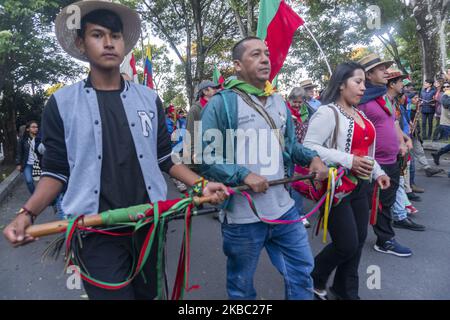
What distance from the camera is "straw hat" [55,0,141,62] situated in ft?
5.98

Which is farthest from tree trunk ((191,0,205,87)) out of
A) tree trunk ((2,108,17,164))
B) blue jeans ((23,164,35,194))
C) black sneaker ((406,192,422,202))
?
black sneaker ((406,192,422,202))

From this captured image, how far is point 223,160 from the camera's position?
85.5 inches

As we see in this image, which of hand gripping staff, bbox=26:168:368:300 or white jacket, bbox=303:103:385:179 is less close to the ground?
white jacket, bbox=303:103:385:179

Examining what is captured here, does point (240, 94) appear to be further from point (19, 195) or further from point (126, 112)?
point (19, 195)

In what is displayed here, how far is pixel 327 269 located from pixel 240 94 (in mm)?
1520

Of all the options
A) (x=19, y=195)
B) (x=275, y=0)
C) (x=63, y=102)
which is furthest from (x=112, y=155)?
(x=19, y=195)

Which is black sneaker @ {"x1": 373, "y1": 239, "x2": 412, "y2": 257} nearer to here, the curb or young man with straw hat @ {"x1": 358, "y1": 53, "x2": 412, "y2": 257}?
young man with straw hat @ {"x1": 358, "y1": 53, "x2": 412, "y2": 257}

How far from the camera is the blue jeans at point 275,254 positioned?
7.24 feet

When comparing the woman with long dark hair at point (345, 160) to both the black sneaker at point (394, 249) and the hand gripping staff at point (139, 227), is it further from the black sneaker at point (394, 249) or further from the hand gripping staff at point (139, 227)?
the black sneaker at point (394, 249)

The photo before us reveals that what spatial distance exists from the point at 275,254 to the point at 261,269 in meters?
1.25

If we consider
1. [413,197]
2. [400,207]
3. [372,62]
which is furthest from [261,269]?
[413,197]

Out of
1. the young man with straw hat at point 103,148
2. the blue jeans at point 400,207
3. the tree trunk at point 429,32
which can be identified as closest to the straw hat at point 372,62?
the blue jeans at point 400,207

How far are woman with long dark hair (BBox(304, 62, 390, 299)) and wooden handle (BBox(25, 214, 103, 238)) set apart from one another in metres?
1.65

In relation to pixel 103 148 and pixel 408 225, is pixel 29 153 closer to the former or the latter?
pixel 103 148
